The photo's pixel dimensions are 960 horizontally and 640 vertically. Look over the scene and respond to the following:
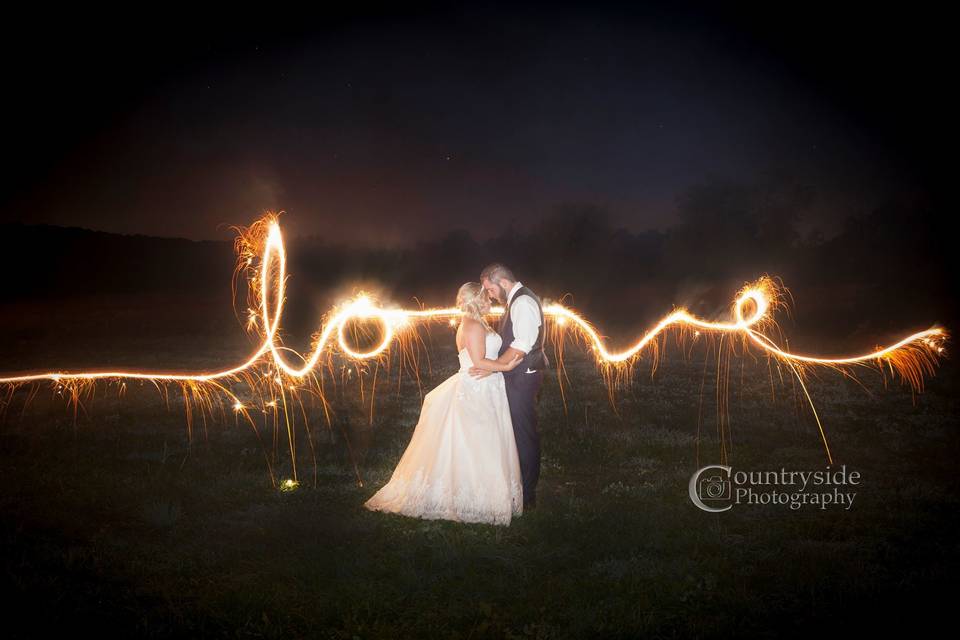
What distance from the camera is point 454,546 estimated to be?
6875 millimetres

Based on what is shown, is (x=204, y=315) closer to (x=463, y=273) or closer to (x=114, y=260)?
(x=463, y=273)

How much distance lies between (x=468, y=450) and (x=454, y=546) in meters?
1.25

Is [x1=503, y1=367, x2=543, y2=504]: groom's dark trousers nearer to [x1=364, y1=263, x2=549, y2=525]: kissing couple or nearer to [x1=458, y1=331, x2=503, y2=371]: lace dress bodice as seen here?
[x1=364, y1=263, x2=549, y2=525]: kissing couple

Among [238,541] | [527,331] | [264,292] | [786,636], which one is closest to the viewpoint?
[786,636]

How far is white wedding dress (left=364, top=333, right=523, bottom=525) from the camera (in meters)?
7.65

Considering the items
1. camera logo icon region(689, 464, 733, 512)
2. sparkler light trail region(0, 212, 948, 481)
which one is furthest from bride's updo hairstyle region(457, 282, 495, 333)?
camera logo icon region(689, 464, 733, 512)

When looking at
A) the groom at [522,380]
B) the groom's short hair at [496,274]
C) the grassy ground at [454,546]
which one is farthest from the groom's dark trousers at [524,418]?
the groom's short hair at [496,274]

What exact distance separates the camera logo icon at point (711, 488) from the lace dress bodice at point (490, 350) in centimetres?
348

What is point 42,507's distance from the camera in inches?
320

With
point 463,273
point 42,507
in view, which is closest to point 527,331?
point 42,507

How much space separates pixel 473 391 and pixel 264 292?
324 centimetres

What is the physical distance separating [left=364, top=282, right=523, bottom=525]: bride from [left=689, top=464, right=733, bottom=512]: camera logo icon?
2.66 metres

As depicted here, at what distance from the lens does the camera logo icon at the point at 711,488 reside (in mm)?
8480

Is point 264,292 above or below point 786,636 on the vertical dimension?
above
